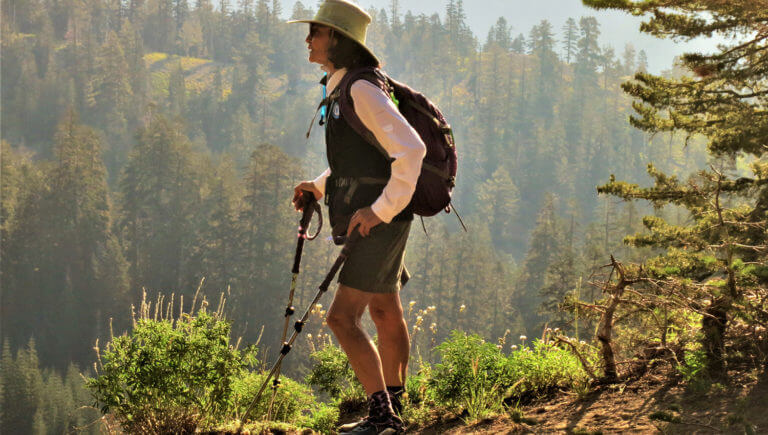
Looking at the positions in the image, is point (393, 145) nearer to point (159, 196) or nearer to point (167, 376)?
point (167, 376)

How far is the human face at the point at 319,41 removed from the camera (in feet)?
10.6

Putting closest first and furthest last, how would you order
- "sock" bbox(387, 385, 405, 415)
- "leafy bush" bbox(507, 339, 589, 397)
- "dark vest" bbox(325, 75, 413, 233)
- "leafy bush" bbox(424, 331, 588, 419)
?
"dark vest" bbox(325, 75, 413, 233) → "sock" bbox(387, 385, 405, 415) → "leafy bush" bbox(424, 331, 588, 419) → "leafy bush" bbox(507, 339, 589, 397)

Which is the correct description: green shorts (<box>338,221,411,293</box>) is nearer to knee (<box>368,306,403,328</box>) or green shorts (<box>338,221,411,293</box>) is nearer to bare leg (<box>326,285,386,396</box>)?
bare leg (<box>326,285,386,396</box>)

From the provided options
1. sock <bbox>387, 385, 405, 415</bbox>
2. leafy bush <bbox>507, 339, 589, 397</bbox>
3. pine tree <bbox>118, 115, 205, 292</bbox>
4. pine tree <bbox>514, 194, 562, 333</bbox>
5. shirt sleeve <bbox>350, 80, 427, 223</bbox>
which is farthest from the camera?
pine tree <bbox>118, 115, 205, 292</bbox>

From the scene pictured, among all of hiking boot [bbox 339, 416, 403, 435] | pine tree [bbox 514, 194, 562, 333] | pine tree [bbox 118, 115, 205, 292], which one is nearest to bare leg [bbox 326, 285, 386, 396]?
hiking boot [bbox 339, 416, 403, 435]

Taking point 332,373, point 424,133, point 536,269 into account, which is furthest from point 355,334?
point 536,269

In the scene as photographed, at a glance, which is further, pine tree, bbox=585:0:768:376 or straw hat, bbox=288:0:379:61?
pine tree, bbox=585:0:768:376

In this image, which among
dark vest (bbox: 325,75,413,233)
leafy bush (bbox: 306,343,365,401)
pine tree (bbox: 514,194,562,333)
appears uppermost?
dark vest (bbox: 325,75,413,233)

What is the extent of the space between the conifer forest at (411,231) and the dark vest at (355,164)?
107cm

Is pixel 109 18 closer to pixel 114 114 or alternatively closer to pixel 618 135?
pixel 114 114

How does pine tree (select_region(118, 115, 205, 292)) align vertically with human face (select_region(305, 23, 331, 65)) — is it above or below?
below

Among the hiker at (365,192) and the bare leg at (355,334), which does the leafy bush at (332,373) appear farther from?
the bare leg at (355,334)

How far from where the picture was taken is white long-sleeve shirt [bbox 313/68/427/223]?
296cm

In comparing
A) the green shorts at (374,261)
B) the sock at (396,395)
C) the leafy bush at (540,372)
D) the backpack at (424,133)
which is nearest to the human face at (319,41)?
the backpack at (424,133)
